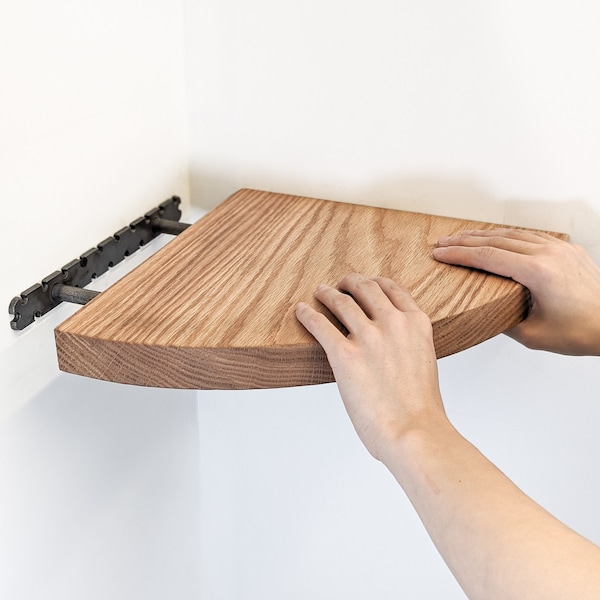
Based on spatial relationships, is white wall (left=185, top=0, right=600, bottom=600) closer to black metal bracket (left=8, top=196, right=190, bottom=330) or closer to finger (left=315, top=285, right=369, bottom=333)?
black metal bracket (left=8, top=196, right=190, bottom=330)

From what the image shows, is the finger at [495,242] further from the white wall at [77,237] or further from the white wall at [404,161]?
the white wall at [77,237]

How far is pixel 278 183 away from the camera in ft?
2.20

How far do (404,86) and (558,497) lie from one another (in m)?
0.38

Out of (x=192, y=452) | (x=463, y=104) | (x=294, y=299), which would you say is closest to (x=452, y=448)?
(x=294, y=299)

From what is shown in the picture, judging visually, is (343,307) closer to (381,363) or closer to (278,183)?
(381,363)

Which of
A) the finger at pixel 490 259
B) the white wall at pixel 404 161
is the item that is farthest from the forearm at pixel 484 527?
the white wall at pixel 404 161

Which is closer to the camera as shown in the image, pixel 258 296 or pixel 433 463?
pixel 433 463

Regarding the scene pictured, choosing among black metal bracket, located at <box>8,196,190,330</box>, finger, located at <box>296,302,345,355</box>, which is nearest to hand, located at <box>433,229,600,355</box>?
finger, located at <box>296,302,345,355</box>

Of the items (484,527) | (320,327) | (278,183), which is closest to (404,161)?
(278,183)

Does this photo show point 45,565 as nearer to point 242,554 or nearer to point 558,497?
point 242,554

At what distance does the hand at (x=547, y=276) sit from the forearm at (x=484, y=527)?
15cm

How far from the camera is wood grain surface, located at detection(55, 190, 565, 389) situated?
44cm

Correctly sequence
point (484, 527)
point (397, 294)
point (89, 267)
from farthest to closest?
point (89, 267), point (397, 294), point (484, 527)

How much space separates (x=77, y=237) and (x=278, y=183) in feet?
0.60
